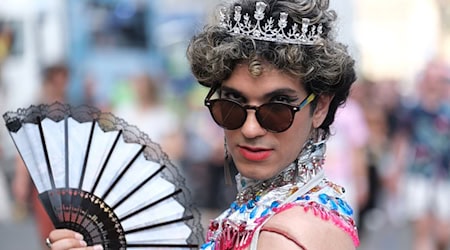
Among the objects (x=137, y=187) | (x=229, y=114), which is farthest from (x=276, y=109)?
(x=137, y=187)

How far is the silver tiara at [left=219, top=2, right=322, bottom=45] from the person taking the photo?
274 centimetres

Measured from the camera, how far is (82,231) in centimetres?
288

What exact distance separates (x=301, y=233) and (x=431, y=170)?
757cm

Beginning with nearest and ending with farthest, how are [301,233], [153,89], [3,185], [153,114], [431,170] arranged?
[301,233], [431,170], [153,114], [3,185], [153,89]

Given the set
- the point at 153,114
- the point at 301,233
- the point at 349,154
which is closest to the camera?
the point at 301,233

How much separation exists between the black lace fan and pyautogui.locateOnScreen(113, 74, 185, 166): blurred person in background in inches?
263

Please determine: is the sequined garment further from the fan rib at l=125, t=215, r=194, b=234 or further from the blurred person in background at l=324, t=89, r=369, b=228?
the blurred person in background at l=324, t=89, r=369, b=228

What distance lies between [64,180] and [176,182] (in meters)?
0.34

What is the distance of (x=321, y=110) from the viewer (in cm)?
285

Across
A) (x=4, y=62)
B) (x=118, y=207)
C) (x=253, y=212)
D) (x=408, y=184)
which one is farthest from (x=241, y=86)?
(x=4, y=62)

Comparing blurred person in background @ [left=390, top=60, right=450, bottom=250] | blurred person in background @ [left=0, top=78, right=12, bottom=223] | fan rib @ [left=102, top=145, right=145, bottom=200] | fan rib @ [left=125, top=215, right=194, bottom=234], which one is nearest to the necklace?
fan rib @ [left=125, top=215, right=194, bottom=234]

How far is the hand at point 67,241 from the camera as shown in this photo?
9.21 ft

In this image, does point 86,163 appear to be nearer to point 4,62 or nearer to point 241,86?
point 241,86

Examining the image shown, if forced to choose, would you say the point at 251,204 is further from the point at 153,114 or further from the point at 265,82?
the point at 153,114
